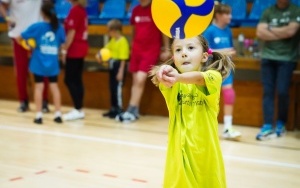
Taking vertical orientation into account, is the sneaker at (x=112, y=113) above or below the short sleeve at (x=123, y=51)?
below

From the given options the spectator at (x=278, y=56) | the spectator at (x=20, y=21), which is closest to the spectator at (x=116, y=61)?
the spectator at (x=20, y=21)

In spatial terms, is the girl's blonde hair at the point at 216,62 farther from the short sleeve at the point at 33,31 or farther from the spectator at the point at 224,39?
the short sleeve at the point at 33,31

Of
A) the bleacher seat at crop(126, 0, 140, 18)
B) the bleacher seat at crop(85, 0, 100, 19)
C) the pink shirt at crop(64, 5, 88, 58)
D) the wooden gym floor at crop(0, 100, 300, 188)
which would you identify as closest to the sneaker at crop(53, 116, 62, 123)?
the wooden gym floor at crop(0, 100, 300, 188)

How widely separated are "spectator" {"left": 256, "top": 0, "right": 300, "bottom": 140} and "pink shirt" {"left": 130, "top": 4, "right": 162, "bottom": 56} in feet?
4.63

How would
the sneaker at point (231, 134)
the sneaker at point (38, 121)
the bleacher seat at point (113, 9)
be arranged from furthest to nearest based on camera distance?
the bleacher seat at point (113, 9) → the sneaker at point (38, 121) → the sneaker at point (231, 134)

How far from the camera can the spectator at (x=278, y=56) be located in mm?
5516

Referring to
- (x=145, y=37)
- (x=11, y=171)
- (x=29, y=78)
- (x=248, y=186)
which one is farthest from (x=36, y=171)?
(x=29, y=78)

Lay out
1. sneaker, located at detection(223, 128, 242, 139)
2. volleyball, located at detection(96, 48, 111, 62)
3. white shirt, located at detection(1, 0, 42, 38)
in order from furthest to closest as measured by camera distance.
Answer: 1. white shirt, located at detection(1, 0, 42, 38)
2. volleyball, located at detection(96, 48, 111, 62)
3. sneaker, located at detection(223, 128, 242, 139)

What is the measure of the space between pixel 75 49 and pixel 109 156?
2314mm

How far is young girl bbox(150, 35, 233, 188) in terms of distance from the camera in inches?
101

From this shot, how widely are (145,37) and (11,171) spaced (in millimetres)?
2939

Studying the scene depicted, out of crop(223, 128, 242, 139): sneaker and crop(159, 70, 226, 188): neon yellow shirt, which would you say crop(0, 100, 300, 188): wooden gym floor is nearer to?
crop(223, 128, 242, 139): sneaker

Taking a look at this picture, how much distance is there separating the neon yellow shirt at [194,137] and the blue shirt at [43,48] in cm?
372

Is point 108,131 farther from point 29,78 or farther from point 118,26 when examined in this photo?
point 29,78
